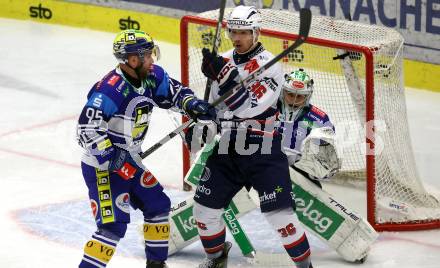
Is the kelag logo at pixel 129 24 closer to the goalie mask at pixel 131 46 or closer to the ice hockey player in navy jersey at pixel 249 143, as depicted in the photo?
the ice hockey player in navy jersey at pixel 249 143

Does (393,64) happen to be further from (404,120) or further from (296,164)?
(296,164)

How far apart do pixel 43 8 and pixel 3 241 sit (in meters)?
4.90

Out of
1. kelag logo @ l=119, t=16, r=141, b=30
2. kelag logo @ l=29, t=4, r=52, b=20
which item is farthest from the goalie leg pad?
kelag logo @ l=29, t=4, r=52, b=20

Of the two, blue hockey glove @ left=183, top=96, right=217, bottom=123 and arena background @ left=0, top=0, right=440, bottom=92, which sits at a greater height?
blue hockey glove @ left=183, top=96, right=217, bottom=123

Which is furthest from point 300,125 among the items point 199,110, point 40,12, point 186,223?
point 40,12

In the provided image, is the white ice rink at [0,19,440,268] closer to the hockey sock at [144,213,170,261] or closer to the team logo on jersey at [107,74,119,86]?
the hockey sock at [144,213,170,261]

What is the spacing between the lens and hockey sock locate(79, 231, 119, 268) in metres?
5.16

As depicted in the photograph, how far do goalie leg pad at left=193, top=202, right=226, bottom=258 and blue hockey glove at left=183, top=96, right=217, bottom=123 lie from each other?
1.47 feet

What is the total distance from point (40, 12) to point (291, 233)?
601cm

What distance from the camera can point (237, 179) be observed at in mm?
5406

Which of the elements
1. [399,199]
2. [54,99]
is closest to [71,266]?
[399,199]

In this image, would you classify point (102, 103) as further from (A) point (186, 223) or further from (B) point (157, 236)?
(A) point (186, 223)

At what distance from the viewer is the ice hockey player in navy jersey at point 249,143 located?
529cm

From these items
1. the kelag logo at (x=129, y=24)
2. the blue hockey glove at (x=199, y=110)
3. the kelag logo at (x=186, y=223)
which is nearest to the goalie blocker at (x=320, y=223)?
the kelag logo at (x=186, y=223)
